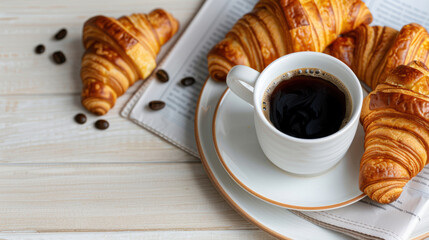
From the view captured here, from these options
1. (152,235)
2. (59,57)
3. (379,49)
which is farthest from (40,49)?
(379,49)

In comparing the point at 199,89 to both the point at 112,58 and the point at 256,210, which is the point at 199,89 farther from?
the point at 256,210

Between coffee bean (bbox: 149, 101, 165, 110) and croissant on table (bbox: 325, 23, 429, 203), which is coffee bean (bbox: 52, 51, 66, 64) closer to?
coffee bean (bbox: 149, 101, 165, 110)

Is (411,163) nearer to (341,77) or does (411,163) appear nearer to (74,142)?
(341,77)

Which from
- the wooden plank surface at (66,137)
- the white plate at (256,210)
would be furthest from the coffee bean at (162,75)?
the white plate at (256,210)

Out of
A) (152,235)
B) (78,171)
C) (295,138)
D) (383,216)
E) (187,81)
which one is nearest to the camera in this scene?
(295,138)

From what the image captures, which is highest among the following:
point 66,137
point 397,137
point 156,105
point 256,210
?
point 397,137

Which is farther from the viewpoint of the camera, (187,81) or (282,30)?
(187,81)
